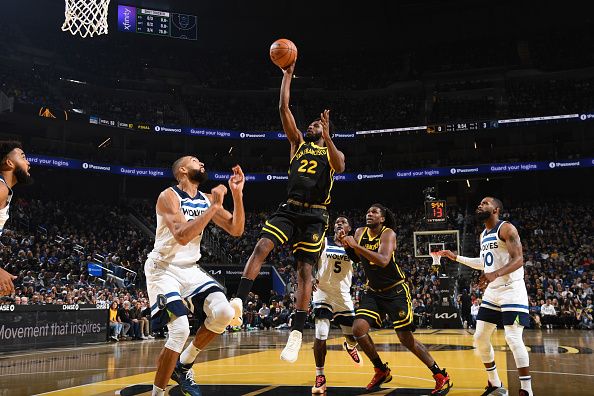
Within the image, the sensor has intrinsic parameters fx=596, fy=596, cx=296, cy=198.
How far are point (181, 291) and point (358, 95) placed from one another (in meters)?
34.2

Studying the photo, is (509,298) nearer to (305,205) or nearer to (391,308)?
(391,308)

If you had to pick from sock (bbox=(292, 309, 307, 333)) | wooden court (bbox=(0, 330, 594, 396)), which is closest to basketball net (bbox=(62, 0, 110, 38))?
wooden court (bbox=(0, 330, 594, 396))

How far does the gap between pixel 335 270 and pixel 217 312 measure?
2.92 meters

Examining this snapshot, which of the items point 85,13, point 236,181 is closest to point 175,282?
point 236,181

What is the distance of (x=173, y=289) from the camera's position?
19.7 ft

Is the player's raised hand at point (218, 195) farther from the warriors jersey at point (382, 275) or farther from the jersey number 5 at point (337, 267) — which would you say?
the jersey number 5 at point (337, 267)

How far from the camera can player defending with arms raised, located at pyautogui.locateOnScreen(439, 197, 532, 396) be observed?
686cm

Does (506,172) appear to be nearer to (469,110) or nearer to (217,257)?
(469,110)

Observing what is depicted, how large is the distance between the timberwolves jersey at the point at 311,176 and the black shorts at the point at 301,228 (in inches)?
5.3

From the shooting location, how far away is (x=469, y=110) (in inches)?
1405

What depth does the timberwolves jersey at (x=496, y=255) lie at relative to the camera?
7.19 m

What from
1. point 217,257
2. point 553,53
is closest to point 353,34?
point 553,53

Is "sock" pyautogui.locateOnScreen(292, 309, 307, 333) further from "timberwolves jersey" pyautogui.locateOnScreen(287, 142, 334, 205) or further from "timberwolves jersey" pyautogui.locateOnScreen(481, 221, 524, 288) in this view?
"timberwolves jersey" pyautogui.locateOnScreen(481, 221, 524, 288)

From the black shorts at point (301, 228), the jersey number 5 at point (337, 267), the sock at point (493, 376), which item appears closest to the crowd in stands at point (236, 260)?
the jersey number 5 at point (337, 267)
